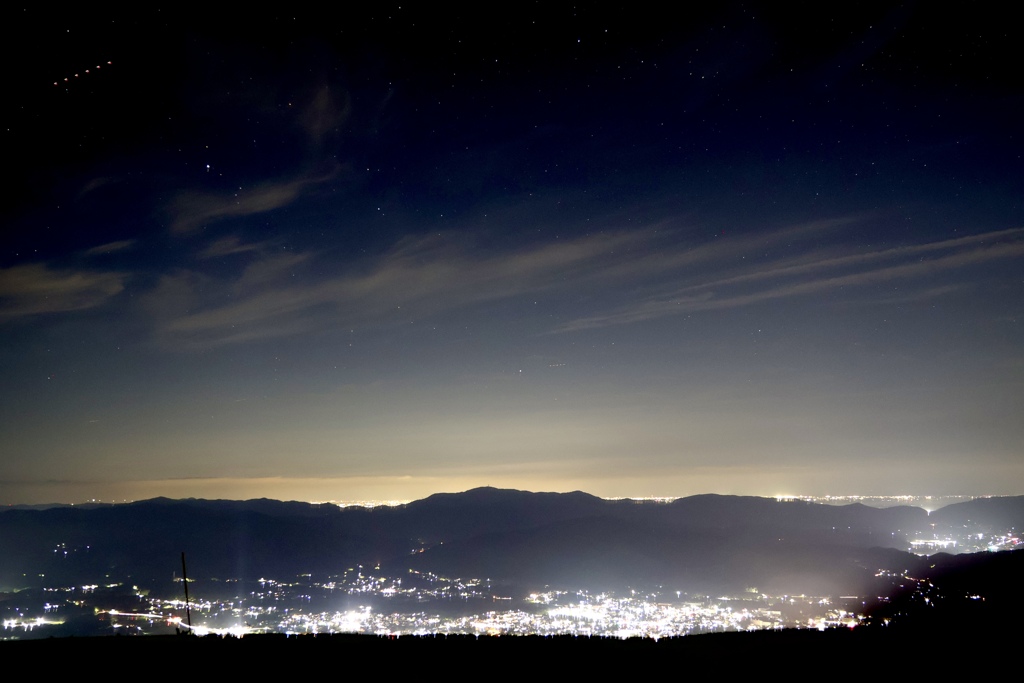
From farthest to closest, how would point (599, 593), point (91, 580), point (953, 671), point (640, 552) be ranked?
point (640, 552), point (91, 580), point (599, 593), point (953, 671)

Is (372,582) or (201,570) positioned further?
(201,570)

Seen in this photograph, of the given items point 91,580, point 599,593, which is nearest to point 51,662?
point 599,593

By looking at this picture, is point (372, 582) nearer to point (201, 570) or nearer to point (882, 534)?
point (201, 570)

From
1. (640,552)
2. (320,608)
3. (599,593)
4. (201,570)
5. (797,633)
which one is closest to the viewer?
(797,633)

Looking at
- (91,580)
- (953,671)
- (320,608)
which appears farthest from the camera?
(91,580)

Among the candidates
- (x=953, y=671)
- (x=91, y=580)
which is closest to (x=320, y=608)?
(x=91, y=580)

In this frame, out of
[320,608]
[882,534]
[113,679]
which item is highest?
[113,679]

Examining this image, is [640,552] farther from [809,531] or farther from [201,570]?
[201,570]

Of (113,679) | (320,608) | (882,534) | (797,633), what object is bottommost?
(882,534)

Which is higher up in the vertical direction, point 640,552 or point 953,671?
point 953,671
